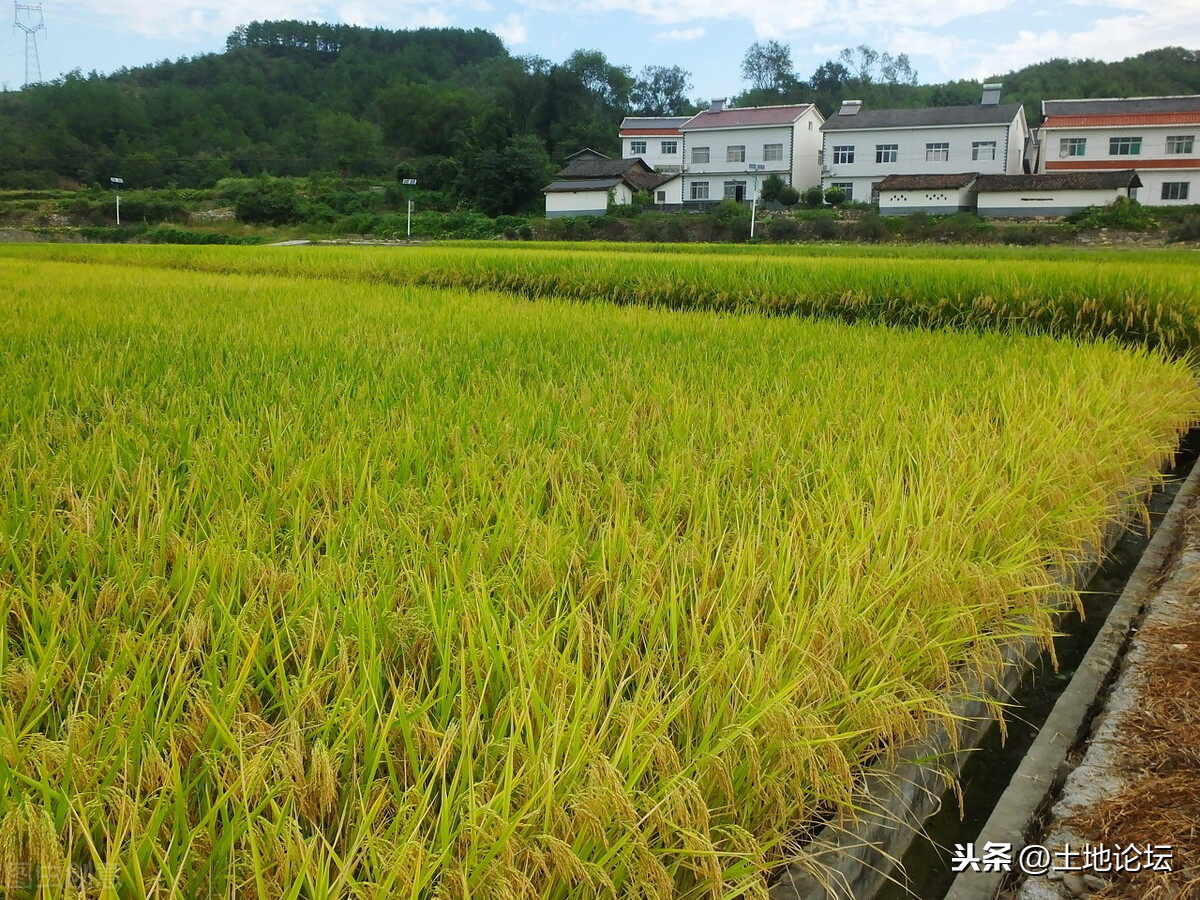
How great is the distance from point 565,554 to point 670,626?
1.23 ft

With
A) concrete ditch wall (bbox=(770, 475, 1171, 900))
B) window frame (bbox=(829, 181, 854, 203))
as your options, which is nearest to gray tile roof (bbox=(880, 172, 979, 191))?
window frame (bbox=(829, 181, 854, 203))

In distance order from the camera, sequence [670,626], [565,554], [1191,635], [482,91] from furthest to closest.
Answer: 1. [482,91]
2. [1191,635]
3. [565,554]
4. [670,626]

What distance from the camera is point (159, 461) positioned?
2484mm

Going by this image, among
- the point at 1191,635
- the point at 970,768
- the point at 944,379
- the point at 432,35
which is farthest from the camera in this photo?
the point at 432,35

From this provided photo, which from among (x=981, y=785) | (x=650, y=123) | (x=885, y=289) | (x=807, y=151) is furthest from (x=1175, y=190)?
(x=981, y=785)

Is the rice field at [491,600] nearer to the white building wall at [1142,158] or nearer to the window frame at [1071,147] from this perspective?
the white building wall at [1142,158]

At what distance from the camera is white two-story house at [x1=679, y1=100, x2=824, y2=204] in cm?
3794

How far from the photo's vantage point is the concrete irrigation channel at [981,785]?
150cm

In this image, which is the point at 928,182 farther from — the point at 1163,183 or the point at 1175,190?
the point at 1175,190

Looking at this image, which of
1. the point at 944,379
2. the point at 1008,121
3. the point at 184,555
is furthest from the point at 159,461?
the point at 1008,121

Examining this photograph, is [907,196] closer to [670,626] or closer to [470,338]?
[470,338]

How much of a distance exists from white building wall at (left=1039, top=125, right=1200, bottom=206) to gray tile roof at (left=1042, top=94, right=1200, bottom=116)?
2.74ft

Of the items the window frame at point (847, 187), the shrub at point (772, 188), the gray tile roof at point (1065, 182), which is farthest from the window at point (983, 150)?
the shrub at point (772, 188)

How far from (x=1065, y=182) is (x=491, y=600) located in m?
33.7
